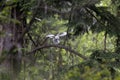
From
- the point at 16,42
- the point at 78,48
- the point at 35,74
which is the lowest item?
the point at 78,48

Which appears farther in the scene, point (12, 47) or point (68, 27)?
point (68, 27)

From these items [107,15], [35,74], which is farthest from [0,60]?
[107,15]

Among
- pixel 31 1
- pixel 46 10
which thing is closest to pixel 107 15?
pixel 46 10

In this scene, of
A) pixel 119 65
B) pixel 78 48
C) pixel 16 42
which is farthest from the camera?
pixel 78 48

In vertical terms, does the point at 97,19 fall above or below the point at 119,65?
above

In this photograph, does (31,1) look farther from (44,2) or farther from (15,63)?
(15,63)

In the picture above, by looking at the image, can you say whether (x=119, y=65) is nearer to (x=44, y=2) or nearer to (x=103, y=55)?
(x=103, y=55)

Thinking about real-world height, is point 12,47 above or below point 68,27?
below

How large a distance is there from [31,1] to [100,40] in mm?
8333

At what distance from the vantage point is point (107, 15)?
6656mm

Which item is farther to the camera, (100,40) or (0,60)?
(100,40)

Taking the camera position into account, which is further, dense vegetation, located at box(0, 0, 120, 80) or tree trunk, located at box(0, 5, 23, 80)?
tree trunk, located at box(0, 5, 23, 80)

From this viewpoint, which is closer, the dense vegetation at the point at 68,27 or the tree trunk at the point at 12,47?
the dense vegetation at the point at 68,27

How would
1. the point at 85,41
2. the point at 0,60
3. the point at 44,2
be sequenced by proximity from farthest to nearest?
the point at 85,41, the point at 0,60, the point at 44,2
